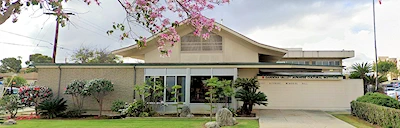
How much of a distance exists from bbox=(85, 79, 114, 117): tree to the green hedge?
12400mm

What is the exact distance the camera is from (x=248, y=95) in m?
13.0

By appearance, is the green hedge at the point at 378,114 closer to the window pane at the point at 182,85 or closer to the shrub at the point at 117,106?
the window pane at the point at 182,85

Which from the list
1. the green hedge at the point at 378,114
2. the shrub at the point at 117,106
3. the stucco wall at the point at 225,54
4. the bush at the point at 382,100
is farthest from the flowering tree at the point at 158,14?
the stucco wall at the point at 225,54

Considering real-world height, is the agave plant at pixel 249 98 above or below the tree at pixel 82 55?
below

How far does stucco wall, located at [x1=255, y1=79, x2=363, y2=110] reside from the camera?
16.3 metres

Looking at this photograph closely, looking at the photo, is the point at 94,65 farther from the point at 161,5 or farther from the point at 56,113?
the point at 161,5

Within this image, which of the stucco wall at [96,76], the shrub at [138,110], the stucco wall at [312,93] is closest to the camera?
the shrub at [138,110]

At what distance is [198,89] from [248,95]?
294cm

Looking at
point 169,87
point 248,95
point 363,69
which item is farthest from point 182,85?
point 363,69

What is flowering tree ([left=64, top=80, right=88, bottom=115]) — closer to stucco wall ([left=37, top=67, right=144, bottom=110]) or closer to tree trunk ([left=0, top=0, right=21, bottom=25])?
stucco wall ([left=37, top=67, right=144, bottom=110])

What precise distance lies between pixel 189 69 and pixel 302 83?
730 centimetres

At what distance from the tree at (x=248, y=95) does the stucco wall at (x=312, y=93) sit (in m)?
3.51

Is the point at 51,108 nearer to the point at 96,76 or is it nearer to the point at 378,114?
the point at 96,76

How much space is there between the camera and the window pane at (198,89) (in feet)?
47.7
